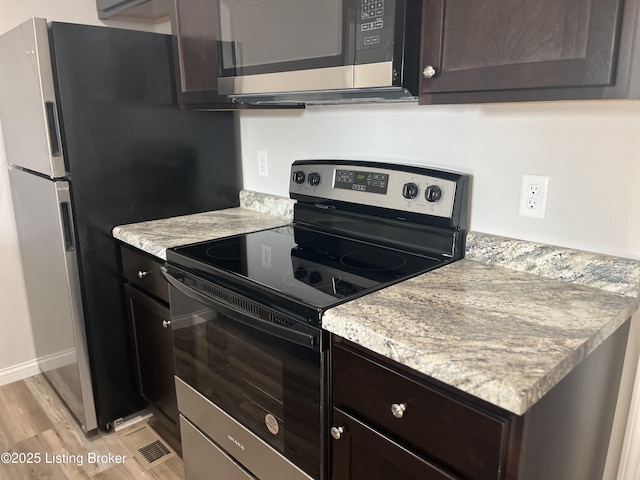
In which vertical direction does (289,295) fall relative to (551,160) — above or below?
below

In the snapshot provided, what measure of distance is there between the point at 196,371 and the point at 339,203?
2.39 feet

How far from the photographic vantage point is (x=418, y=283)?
48.9 inches

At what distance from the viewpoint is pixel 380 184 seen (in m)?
1.56

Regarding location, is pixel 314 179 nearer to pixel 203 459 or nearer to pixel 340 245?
pixel 340 245

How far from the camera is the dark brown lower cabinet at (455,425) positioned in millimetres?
835

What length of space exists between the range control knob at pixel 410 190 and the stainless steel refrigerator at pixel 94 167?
975 mm

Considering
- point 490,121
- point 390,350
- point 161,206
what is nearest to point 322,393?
point 390,350

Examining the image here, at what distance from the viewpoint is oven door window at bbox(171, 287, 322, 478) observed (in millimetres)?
1172

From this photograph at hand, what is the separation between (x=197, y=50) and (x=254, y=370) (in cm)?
Result: 113

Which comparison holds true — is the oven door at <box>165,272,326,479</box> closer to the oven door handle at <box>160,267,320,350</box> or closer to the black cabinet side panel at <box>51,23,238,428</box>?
the oven door handle at <box>160,267,320,350</box>

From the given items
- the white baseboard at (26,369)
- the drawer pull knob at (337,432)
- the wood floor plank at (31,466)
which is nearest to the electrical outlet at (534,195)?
the drawer pull knob at (337,432)

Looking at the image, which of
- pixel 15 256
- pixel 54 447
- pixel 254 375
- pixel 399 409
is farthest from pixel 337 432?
pixel 15 256

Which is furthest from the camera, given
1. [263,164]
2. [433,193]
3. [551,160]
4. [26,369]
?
[26,369]

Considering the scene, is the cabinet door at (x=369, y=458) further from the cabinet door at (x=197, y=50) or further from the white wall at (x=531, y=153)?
the cabinet door at (x=197, y=50)
